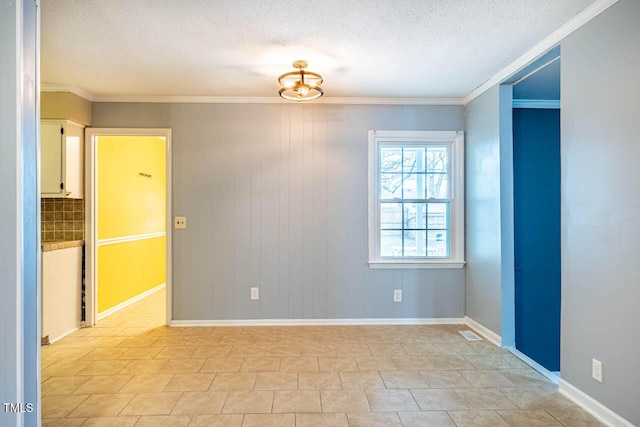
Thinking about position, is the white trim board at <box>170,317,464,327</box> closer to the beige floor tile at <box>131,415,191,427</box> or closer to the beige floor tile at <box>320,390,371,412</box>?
the beige floor tile at <box>320,390,371,412</box>

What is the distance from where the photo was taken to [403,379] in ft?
8.24

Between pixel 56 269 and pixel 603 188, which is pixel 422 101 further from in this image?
pixel 56 269

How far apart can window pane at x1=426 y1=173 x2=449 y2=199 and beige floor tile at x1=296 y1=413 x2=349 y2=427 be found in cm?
250

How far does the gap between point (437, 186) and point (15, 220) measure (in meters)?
3.53

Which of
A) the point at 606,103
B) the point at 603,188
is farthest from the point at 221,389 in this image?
the point at 606,103

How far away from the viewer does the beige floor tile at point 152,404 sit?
2125mm

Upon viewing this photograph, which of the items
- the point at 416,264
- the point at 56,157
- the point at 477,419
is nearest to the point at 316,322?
the point at 416,264

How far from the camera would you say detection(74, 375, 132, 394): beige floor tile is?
2.38 metres

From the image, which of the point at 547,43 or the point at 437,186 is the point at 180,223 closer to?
the point at 437,186

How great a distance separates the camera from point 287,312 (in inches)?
147

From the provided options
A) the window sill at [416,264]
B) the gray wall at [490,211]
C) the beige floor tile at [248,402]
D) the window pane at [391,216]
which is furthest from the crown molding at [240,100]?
the beige floor tile at [248,402]

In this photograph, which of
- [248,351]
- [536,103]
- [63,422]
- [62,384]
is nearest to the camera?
[63,422]

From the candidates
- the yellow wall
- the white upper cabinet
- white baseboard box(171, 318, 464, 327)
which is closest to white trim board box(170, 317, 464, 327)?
white baseboard box(171, 318, 464, 327)

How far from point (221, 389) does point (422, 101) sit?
334 cm
